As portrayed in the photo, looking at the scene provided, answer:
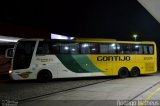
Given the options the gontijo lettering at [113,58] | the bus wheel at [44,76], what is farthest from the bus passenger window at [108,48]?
the bus wheel at [44,76]

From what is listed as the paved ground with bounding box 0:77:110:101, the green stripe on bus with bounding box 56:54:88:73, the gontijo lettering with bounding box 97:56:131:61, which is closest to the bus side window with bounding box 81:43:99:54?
the gontijo lettering with bounding box 97:56:131:61

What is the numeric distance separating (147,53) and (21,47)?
984 cm

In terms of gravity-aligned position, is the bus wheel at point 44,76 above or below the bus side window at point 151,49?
below

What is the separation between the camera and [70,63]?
16.9 meters

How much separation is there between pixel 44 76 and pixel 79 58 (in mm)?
2745

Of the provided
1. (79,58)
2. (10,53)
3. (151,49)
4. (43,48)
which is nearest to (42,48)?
(43,48)

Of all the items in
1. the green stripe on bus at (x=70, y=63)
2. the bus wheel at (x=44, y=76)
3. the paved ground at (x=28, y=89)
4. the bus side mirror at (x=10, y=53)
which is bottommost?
the paved ground at (x=28, y=89)

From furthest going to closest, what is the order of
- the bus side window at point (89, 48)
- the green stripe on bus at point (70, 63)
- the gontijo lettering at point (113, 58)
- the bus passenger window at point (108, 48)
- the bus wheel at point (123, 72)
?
the bus wheel at point (123, 72) → the bus passenger window at point (108, 48) → the gontijo lettering at point (113, 58) → the bus side window at point (89, 48) → the green stripe on bus at point (70, 63)

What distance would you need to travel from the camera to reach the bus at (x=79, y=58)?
15930 mm

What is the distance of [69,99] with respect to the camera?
9875 mm

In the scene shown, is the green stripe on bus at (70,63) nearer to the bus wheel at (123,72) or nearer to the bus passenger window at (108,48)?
the bus passenger window at (108,48)

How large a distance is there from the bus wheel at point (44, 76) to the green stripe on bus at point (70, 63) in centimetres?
124

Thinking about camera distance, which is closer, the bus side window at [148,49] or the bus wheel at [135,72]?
the bus wheel at [135,72]

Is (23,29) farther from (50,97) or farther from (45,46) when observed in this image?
(50,97)
